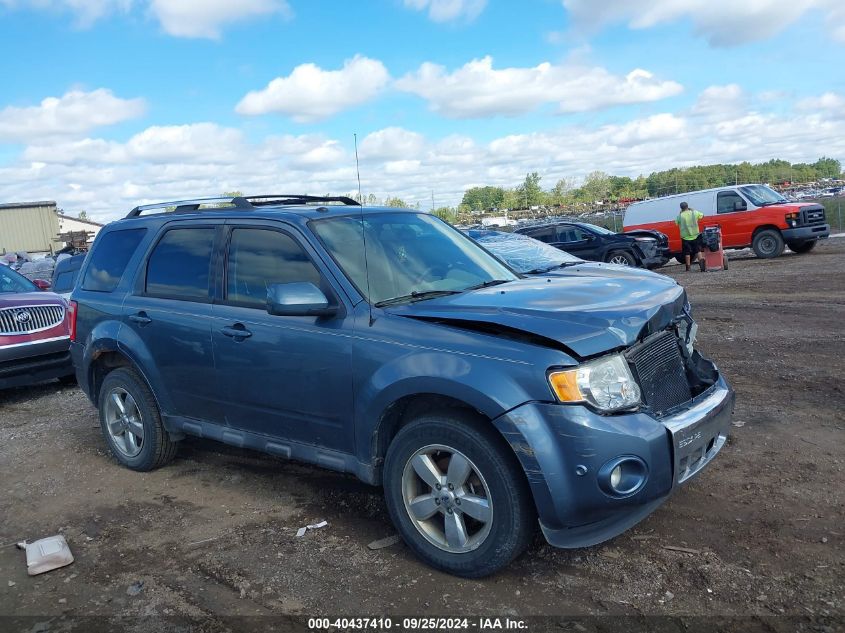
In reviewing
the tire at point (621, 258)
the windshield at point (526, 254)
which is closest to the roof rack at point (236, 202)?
the windshield at point (526, 254)

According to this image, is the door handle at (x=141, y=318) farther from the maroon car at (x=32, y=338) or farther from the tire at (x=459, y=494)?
the maroon car at (x=32, y=338)

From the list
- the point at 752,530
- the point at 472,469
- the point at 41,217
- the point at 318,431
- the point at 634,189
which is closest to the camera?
the point at 472,469

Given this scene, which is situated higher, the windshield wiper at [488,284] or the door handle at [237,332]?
the windshield wiper at [488,284]

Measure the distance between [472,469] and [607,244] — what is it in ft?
53.3

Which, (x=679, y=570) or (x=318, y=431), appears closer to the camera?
(x=679, y=570)

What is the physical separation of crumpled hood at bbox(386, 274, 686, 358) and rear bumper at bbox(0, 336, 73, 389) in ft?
20.1

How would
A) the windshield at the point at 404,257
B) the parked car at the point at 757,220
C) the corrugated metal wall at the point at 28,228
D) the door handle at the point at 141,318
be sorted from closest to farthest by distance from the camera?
the windshield at the point at 404,257, the door handle at the point at 141,318, the parked car at the point at 757,220, the corrugated metal wall at the point at 28,228

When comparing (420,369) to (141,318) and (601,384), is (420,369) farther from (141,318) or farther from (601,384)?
(141,318)

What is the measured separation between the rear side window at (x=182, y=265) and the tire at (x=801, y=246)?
1891 centimetres

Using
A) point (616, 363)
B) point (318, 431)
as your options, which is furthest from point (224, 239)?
point (616, 363)

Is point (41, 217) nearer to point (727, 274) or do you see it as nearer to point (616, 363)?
point (727, 274)

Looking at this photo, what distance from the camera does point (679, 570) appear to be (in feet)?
11.8

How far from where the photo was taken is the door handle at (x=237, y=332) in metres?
4.47

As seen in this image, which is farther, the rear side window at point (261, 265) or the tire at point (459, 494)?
the rear side window at point (261, 265)
